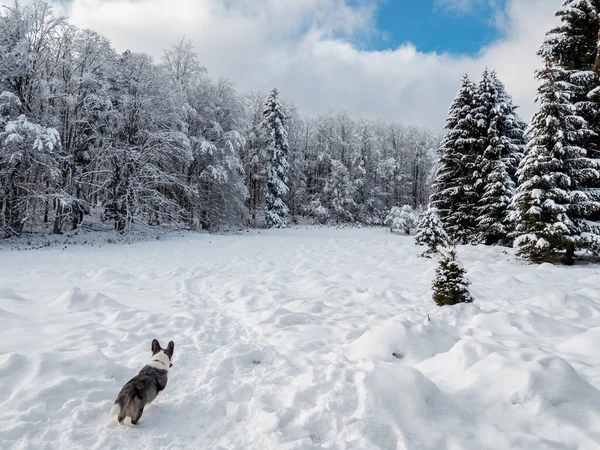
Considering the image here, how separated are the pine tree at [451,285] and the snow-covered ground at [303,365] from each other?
1.34 ft

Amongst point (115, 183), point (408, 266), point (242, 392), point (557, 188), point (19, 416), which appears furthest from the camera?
point (115, 183)

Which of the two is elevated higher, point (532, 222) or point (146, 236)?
point (532, 222)

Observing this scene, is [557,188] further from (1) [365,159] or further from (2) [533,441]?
(1) [365,159]

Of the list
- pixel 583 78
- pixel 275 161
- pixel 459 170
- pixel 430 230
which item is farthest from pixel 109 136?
pixel 583 78

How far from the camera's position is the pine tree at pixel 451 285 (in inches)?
247

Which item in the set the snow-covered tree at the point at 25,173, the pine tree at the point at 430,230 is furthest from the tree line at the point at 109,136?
the pine tree at the point at 430,230

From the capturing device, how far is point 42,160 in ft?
48.2

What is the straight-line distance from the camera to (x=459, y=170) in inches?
722

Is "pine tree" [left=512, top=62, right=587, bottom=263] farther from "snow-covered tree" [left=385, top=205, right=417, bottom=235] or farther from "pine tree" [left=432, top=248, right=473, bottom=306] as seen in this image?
"snow-covered tree" [left=385, top=205, right=417, bottom=235]

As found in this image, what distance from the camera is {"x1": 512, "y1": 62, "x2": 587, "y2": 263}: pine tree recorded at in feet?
34.3

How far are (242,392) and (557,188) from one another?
1215 centimetres

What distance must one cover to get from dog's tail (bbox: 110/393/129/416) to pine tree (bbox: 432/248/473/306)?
18.6ft

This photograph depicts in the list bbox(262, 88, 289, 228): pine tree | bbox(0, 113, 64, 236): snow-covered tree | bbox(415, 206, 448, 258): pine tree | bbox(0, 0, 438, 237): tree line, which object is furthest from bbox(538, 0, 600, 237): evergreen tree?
bbox(262, 88, 289, 228): pine tree

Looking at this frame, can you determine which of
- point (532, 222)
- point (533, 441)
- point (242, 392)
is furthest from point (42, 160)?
point (532, 222)
